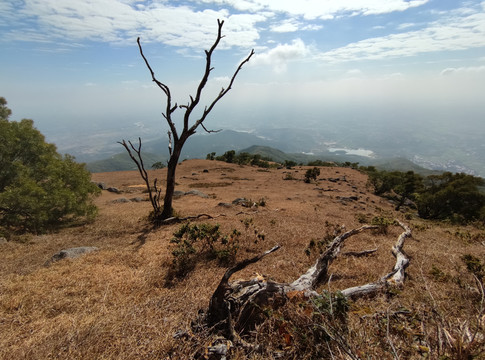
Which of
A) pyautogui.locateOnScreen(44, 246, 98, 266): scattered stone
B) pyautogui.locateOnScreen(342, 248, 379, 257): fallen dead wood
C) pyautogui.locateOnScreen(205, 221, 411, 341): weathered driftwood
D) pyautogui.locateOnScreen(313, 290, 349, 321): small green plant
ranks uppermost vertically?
pyautogui.locateOnScreen(313, 290, 349, 321): small green plant

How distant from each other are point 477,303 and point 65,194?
13.7 meters

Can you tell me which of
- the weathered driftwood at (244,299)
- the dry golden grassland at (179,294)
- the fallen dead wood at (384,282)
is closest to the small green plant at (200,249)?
the dry golden grassland at (179,294)

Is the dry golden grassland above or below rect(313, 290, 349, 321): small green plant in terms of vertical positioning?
below

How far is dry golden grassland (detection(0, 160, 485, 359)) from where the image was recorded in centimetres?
299

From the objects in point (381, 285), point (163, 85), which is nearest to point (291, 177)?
point (163, 85)

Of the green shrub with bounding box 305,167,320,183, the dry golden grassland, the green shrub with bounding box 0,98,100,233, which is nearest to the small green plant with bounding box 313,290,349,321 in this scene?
the dry golden grassland

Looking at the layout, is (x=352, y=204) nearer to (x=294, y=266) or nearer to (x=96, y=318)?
(x=294, y=266)

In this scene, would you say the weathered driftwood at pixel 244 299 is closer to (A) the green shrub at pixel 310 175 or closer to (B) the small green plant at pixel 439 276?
(B) the small green plant at pixel 439 276

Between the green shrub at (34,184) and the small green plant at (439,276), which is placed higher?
the green shrub at (34,184)

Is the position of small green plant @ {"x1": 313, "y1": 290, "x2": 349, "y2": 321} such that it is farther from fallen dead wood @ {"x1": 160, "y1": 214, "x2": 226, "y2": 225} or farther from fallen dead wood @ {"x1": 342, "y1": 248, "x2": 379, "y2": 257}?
fallen dead wood @ {"x1": 160, "y1": 214, "x2": 226, "y2": 225}

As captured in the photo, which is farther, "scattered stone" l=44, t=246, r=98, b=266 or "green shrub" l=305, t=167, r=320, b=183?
"green shrub" l=305, t=167, r=320, b=183

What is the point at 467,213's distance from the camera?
2012 centimetres

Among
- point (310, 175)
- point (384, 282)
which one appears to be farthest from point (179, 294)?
point (310, 175)

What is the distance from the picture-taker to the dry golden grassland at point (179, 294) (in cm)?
299
